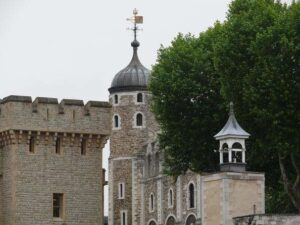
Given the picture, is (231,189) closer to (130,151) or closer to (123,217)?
(130,151)

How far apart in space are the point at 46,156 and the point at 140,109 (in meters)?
50.3

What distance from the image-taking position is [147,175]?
138625 millimetres

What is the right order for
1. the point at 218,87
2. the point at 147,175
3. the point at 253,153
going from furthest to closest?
the point at 147,175
the point at 218,87
the point at 253,153

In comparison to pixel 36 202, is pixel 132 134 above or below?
above

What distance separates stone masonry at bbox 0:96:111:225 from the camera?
88.9 m

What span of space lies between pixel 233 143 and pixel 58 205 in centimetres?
1833

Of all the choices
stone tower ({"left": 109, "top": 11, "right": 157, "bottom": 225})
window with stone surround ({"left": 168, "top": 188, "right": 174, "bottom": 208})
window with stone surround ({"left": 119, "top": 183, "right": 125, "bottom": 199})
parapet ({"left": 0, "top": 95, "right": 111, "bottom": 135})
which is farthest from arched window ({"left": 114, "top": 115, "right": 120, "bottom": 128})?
parapet ({"left": 0, "top": 95, "right": 111, "bottom": 135})

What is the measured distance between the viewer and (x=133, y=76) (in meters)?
141

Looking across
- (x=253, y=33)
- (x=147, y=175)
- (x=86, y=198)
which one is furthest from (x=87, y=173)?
(x=147, y=175)

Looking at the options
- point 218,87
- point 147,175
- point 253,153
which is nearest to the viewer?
point 253,153

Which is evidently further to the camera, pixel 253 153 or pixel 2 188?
pixel 2 188

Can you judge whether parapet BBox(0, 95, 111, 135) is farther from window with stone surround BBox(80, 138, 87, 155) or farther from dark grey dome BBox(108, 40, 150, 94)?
dark grey dome BBox(108, 40, 150, 94)

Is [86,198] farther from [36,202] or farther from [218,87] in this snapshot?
[218,87]

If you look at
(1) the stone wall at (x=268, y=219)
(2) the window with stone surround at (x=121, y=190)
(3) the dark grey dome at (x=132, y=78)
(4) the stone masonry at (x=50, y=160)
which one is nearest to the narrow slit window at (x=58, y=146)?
(4) the stone masonry at (x=50, y=160)
